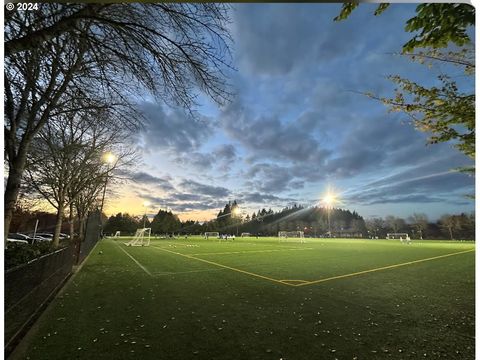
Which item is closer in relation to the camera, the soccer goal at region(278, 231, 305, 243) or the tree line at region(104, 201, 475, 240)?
the soccer goal at region(278, 231, 305, 243)

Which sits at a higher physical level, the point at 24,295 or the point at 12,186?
the point at 12,186

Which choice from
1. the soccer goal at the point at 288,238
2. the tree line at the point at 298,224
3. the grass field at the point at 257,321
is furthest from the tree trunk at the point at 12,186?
the tree line at the point at 298,224

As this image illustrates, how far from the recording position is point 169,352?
4.01 m

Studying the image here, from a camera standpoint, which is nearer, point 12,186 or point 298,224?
point 12,186

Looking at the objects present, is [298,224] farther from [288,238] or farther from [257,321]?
[257,321]

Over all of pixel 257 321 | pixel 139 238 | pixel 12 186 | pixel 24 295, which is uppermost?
pixel 12 186

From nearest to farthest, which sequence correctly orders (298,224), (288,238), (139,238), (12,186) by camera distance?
(12,186) < (139,238) < (288,238) < (298,224)

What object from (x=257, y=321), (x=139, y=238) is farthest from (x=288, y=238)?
(x=257, y=321)

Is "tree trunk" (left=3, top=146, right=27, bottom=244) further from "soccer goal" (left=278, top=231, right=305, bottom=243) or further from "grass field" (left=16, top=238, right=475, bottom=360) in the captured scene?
"soccer goal" (left=278, top=231, right=305, bottom=243)

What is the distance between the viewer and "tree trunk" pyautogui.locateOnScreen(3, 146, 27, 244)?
7.29m

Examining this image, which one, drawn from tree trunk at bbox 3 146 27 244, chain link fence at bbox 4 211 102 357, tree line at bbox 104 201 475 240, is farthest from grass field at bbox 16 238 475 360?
tree line at bbox 104 201 475 240

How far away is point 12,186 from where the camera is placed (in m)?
7.37

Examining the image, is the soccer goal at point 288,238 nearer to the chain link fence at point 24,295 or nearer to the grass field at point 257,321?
the grass field at point 257,321

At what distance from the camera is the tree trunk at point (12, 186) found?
7285 mm
